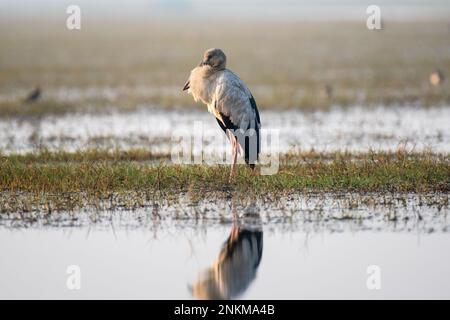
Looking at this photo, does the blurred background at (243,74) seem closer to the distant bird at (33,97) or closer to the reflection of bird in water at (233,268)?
the distant bird at (33,97)

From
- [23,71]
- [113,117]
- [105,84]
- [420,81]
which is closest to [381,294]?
[113,117]

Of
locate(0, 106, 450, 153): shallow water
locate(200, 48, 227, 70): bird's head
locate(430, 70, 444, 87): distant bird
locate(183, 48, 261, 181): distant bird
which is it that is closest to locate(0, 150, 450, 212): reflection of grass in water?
locate(183, 48, 261, 181): distant bird

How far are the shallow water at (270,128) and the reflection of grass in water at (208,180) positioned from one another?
210 centimetres

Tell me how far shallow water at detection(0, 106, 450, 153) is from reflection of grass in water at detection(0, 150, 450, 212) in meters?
2.10

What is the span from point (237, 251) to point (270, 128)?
8.57 m

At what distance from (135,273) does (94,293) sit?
18.5 inches

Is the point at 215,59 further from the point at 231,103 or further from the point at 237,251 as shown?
the point at 237,251

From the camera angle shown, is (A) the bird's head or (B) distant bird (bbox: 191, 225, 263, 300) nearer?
(B) distant bird (bbox: 191, 225, 263, 300)

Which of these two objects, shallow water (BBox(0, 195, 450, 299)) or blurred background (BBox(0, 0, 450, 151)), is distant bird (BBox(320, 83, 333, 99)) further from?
shallow water (BBox(0, 195, 450, 299))

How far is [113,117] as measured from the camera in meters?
17.8

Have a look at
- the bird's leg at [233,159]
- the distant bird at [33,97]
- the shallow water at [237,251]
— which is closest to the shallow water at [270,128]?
the bird's leg at [233,159]

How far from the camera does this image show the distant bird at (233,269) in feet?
20.9

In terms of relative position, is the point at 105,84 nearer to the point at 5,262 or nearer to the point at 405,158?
the point at 405,158

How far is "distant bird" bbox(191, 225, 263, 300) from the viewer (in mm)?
6371
